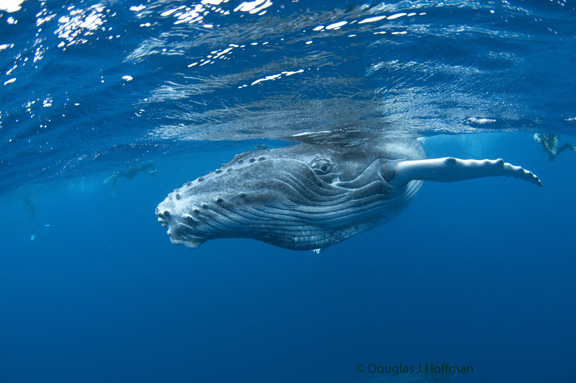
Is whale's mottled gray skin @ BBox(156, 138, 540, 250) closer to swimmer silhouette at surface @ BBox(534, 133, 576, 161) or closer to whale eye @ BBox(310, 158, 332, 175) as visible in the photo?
whale eye @ BBox(310, 158, 332, 175)

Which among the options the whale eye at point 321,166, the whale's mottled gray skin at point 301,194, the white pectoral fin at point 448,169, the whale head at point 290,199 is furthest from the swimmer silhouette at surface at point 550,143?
the whale eye at point 321,166

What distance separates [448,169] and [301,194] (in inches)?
77.9

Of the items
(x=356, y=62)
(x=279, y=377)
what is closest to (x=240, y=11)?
(x=356, y=62)

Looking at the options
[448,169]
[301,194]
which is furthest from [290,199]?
[448,169]

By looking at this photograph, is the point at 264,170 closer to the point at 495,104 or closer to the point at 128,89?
the point at 128,89

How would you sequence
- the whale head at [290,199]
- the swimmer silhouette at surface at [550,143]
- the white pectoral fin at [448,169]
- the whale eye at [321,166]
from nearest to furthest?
the whale head at [290,199]
the white pectoral fin at [448,169]
the whale eye at [321,166]
the swimmer silhouette at surface at [550,143]

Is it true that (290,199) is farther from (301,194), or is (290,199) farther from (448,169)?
(448,169)

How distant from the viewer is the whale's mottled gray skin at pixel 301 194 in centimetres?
352

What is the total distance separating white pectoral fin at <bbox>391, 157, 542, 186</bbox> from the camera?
13.8 ft

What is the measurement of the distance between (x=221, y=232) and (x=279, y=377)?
121ft

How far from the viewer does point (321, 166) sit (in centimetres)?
455

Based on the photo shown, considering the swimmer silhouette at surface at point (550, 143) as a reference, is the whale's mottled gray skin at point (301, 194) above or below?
above

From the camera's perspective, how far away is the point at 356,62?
729cm

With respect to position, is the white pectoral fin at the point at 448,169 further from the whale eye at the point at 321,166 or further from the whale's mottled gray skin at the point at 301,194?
the whale eye at the point at 321,166
